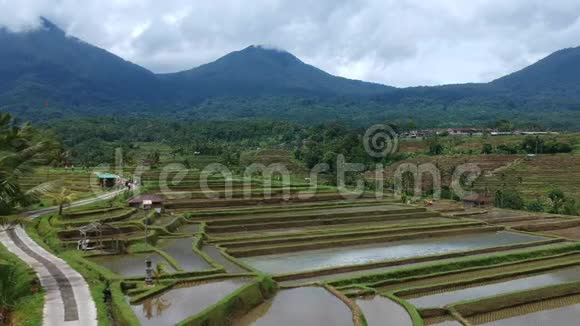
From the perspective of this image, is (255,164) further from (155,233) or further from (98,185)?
(155,233)

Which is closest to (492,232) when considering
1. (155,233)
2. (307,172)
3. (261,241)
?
(261,241)

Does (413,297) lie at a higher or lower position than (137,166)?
lower

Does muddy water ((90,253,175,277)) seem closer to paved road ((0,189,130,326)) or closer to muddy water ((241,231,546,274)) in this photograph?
paved road ((0,189,130,326))

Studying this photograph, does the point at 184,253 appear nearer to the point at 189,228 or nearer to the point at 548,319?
the point at 189,228

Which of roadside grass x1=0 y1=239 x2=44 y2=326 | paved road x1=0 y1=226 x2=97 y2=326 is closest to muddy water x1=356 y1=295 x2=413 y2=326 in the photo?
paved road x1=0 y1=226 x2=97 y2=326

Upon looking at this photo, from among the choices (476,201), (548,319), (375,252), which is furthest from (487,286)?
(476,201)
